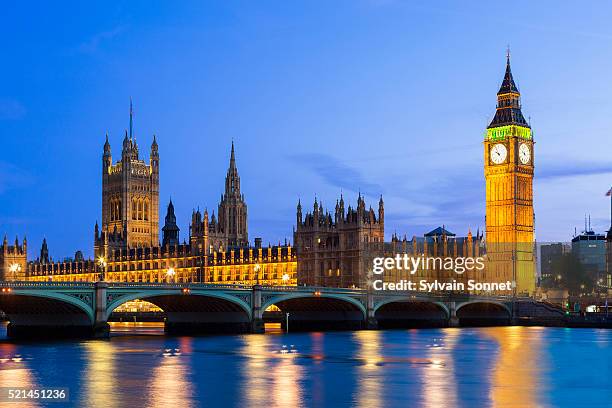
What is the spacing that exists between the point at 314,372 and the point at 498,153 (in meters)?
140

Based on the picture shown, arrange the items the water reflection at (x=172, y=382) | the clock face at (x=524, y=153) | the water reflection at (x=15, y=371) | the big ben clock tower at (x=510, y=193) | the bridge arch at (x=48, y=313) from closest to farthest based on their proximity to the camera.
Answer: the water reflection at (x=172, y=382), the water reflection at (x=15, y=371), the bridge arch at (x=48, y=313), the big ben clock tower at (x=510, y=193), the clock face at (x=524, y=153)

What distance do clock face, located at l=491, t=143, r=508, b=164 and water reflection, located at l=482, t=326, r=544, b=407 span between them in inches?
3895

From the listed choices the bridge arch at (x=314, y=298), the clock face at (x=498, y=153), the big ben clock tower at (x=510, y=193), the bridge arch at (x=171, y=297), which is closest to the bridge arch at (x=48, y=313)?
the bridge arch at (x=171, y=297)

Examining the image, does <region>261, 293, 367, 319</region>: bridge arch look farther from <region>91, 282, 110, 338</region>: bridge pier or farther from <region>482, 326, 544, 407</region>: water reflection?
<region>482, 326, 544, 407</region>: water reflection

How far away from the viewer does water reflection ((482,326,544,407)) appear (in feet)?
157

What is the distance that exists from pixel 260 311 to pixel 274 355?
31152mm

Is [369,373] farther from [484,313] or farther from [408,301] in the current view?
[484,313]

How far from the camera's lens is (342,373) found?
60.2m

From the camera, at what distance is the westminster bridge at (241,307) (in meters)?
89.8

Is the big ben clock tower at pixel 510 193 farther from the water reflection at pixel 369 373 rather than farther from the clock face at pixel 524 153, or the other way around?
the water reflection at pixel 369 373

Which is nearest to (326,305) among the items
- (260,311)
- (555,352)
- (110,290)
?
(260,311)

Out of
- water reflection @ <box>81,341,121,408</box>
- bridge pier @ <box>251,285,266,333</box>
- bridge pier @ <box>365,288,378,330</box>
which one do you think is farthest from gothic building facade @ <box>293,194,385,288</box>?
water reflection @ <box>81,341,121,408</box>

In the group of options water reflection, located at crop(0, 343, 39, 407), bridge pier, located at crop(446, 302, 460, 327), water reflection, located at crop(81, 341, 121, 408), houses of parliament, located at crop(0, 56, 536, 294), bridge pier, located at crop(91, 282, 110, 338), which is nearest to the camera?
water reflection, located at crop(81, 341, 121, 408)

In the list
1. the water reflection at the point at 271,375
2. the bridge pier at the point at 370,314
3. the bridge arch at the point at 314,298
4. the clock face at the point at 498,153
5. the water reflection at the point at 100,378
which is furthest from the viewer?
the clock face at the point at 498,153
